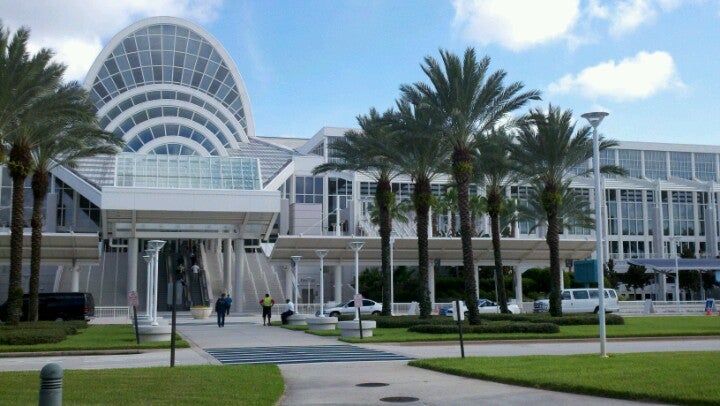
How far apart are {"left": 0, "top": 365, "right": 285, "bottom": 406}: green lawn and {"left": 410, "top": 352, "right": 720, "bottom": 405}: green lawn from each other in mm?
4025

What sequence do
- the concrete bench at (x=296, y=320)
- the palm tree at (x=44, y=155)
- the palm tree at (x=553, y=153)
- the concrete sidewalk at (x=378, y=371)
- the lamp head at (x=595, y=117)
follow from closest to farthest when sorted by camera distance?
the concrete sidewalk at (x=378, y=371) < the lamp head at (x=595, y=117) < the palm tree at (x=44, y=155) < the palm tree at (x=553, y=153) < the concrete bench at (x=296, y=320)

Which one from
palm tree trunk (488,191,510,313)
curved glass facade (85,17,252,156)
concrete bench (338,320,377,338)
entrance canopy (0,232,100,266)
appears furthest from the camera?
curved glass facade (85,17,252,156)

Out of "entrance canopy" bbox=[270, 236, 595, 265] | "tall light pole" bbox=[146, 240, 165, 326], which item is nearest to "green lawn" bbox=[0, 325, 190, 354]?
"tall light pole" bbox=[146, 240, 165, 326]

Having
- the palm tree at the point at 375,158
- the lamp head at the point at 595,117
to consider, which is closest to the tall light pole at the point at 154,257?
the palm tree at the point at 375,158

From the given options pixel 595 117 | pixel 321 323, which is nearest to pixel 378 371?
pixel 595 117

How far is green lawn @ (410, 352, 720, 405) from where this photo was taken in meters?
10.7

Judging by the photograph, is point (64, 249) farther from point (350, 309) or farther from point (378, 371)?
point (378, 371)

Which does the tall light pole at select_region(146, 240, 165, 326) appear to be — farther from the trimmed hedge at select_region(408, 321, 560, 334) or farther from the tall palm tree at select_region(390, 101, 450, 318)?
the tall palm tree at select_region(390, 101, 450, 318)

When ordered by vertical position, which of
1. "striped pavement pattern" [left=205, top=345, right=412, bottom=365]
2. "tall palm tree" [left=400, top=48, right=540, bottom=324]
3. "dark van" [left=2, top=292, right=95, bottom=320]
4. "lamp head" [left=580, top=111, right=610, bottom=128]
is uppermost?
"tall palm tree" [left=400, top=48, right=540, bottom=324]

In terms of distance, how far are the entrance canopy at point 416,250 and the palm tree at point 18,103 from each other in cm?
2133

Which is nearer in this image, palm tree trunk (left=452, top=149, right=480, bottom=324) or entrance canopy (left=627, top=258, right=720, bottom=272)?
palm tree trunk (left=452, top=149, right=480, bottom=324)

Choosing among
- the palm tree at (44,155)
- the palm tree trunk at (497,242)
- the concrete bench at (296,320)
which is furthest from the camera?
the palm tree trunk at (497,242)

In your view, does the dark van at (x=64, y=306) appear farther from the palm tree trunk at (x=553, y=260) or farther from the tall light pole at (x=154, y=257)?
the palm tree trunk at (x=553, y=260)

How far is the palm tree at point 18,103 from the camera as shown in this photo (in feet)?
87.2
